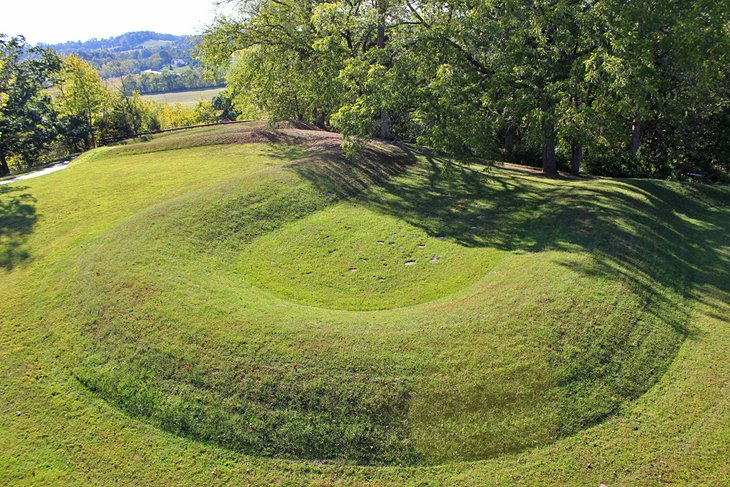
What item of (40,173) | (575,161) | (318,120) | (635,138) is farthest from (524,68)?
(40,173)

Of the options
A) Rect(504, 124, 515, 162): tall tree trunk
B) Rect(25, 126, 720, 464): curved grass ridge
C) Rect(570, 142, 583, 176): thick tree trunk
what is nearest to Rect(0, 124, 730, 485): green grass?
Rect(25, 126, 720, 464): curved grass ridge

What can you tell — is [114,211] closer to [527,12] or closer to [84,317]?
[84,317]

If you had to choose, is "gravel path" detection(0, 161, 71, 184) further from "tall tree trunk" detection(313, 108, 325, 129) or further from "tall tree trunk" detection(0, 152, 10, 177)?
"tall tree trunk" detection(313, 108, 325, 129)

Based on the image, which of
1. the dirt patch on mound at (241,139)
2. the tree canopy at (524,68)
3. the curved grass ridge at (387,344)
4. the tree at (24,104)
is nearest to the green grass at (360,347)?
the curved grass ridge at (387,344)

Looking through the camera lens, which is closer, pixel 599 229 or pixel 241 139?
pixel 599 229

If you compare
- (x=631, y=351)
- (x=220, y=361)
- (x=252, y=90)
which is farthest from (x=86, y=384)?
(x=252, y=90)

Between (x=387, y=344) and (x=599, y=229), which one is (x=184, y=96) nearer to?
(x=599, y=229)
